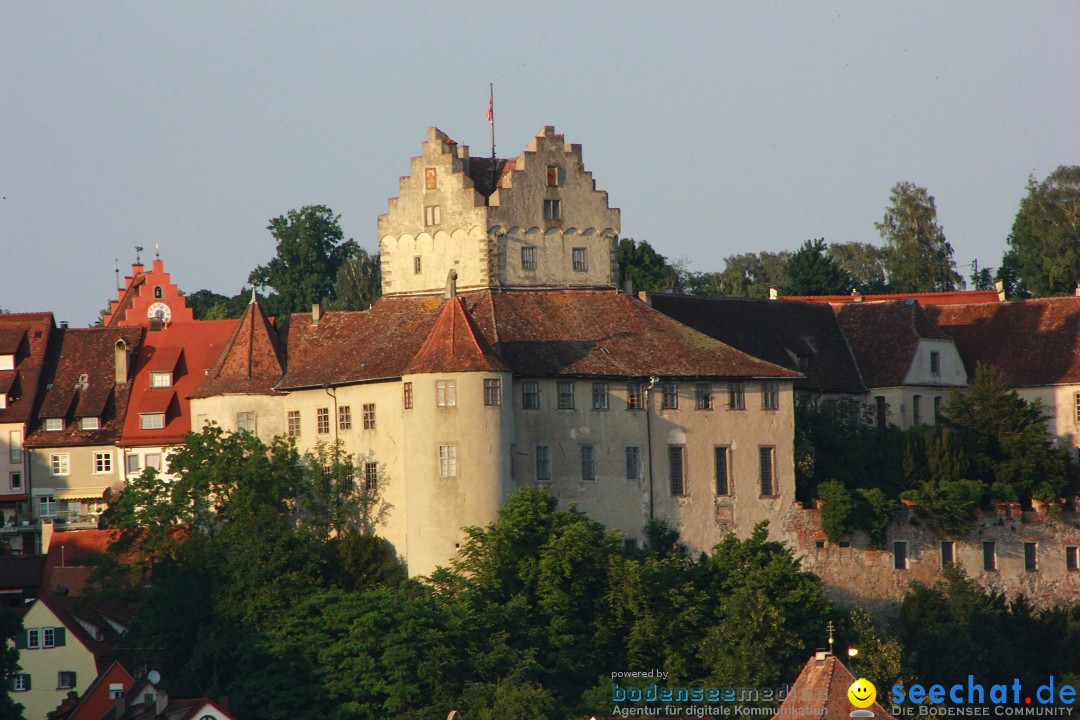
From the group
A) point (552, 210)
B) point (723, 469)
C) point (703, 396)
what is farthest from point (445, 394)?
point (552, 210)

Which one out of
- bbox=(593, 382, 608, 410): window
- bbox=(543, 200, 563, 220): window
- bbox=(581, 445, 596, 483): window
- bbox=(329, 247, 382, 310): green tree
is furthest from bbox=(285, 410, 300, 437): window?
bbox=(329, 247, 382, 310): green tree

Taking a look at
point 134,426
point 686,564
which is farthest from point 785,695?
point 134,426

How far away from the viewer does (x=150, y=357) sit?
92.9 metres

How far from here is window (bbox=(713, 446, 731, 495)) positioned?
8056 centimetres

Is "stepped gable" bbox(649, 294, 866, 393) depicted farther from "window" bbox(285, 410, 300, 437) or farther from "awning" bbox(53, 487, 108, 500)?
"awning" bbox(53, 487, 108, 500)

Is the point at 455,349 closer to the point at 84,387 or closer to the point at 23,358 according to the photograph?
the point at 84,387

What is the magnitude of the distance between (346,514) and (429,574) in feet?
14.4

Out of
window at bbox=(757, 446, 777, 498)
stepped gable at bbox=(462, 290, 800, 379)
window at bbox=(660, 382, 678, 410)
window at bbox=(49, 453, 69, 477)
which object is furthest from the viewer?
window at bbox=(49, 453, 69, 477)

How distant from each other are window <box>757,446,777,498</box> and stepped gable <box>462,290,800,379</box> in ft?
8.56

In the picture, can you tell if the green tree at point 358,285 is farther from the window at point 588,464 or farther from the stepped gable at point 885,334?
the window at point 588,464

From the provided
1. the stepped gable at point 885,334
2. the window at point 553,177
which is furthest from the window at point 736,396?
the stepped gable at point 885,334

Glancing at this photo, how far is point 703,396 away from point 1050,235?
39.8m

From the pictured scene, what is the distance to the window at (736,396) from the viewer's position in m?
81.2

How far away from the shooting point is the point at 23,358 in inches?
3711
